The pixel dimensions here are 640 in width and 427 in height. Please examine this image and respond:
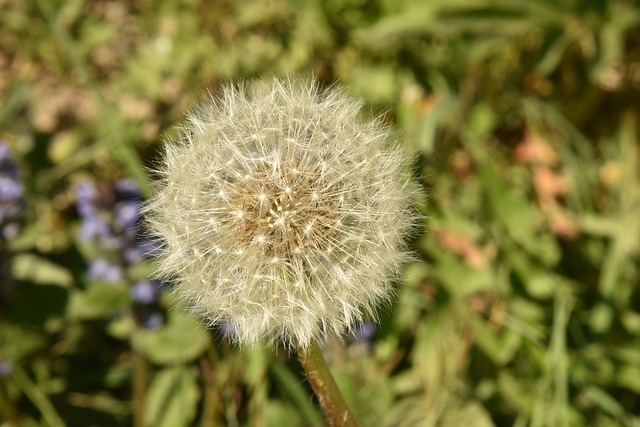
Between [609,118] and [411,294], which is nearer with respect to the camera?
[411,294]

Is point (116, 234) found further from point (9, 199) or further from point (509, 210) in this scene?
point (509, 210)

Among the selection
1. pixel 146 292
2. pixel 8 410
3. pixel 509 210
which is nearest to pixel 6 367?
pixel 8 410

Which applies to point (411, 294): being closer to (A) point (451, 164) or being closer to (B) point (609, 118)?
(A) point (451, 164)

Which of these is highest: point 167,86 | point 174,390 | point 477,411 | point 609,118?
point 167,86

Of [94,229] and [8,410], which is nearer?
[8,410]

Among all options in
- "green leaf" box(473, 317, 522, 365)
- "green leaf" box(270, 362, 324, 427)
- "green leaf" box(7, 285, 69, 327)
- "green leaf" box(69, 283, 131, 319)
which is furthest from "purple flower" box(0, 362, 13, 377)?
"green leaf" box(473, 317, 522, 365)

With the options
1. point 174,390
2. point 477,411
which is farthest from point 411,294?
point 174,390
